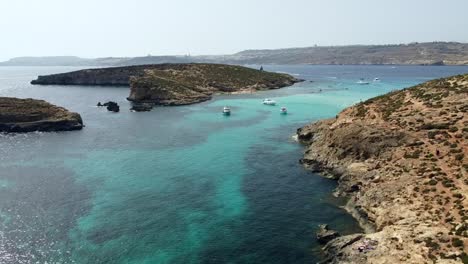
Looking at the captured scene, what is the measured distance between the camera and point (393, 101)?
91.2 meters

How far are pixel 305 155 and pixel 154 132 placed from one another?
5359 cm

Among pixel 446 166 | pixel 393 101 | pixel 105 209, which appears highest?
pixel 393 101

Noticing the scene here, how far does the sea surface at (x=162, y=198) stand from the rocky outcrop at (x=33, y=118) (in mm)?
6428

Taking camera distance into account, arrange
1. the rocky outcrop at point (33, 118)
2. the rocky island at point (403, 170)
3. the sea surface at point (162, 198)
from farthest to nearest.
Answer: the rocky outcrop at point (33, 118)
the sea surface at point (162, 198)
the rocky island at point (403, 170)

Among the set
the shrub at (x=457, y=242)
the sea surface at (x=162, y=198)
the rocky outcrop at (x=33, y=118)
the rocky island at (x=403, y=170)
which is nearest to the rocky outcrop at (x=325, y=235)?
the sea surface at (x=162, y=198)

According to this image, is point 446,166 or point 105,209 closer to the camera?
point 446,166

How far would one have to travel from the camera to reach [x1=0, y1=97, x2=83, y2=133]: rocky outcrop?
411 feet

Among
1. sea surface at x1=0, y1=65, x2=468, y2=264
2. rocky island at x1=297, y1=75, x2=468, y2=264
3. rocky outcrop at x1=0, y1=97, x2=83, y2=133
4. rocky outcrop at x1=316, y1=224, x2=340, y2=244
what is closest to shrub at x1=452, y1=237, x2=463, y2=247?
rocky island at x1=297, y1=75, x2=468, y2=264

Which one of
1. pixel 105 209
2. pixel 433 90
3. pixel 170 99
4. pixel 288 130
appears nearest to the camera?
pixel 105 209

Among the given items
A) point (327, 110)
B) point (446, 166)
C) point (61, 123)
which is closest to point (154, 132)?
point (61, 123)

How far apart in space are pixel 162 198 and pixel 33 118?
3294 inches

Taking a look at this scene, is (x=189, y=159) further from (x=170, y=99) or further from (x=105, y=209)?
(x=170, y=99)

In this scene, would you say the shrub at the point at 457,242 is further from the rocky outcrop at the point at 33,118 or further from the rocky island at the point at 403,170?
the rocky outcrop at the point at 33,118

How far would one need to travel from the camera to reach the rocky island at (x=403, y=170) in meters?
44.2
